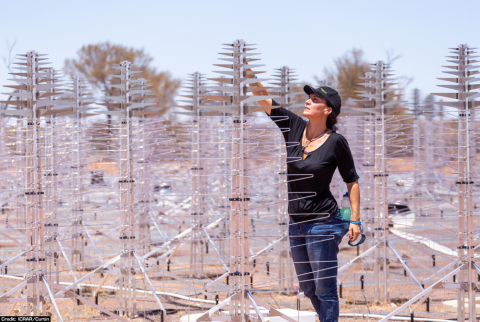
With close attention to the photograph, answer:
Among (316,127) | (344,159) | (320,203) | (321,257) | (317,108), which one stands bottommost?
(321,257)

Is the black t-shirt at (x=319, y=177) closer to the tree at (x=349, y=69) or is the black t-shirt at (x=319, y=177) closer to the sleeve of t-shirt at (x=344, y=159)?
the sleeve of t-shirt at (x=344, y=159)

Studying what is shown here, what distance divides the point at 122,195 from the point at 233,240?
183 centimetres

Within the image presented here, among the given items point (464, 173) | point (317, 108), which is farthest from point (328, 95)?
point (464, 173)

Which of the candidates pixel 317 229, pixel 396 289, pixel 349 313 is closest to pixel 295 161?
pixel 317 229

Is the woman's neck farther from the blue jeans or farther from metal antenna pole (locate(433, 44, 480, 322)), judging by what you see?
metal antenna pole (locate(433, 44, 480, 322))

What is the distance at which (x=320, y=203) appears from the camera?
3.75 meters

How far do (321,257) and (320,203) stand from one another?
1.10 feet

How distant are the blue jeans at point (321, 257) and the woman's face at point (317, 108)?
0.66 metres

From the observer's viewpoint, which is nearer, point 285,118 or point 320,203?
point 320,203

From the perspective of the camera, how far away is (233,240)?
420cm

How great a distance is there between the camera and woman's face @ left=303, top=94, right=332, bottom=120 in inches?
152

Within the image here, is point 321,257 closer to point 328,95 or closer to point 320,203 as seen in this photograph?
point 320,203

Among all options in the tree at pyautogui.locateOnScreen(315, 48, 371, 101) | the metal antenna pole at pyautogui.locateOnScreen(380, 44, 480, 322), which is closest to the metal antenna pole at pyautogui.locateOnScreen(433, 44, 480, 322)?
the metal antenna pole at pyautogui.locateOnScreen(380, 44, 480, 322)

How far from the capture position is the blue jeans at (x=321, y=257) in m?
3.67
